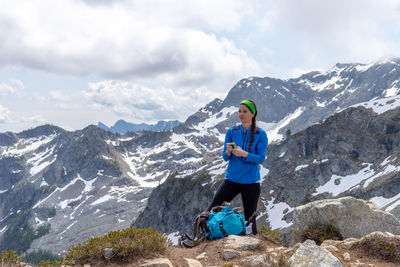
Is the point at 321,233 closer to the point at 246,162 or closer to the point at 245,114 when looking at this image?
the point at 246,162

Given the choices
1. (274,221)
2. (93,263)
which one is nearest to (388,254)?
(93,263)

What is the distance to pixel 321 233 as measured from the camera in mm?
8109

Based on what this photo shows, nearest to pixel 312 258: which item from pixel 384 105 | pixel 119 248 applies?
pixel 119 248

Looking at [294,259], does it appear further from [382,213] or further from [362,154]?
Result: [362,154]

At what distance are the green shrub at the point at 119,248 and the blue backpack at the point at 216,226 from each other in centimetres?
109

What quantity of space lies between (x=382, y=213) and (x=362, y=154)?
11517cm

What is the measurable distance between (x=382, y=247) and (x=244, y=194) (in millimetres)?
3323

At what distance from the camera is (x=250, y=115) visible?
7824 mm

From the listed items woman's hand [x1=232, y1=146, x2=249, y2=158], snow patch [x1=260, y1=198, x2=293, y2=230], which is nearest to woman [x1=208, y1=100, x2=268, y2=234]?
woman's hand [x1=232, y1=146, x2=249, y2=158]

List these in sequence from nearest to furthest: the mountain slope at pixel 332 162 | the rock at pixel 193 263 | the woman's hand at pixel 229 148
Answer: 1. the rock at pixel 193 263
2. the woman's hand at pixel 229 148
3. the mountain slope at pixel 332 162

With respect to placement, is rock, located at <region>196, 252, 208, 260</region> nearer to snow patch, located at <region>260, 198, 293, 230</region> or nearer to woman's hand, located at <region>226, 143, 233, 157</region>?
woman's hand, located at <region>226, 143, 233, 157</region>

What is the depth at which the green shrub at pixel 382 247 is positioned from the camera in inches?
243

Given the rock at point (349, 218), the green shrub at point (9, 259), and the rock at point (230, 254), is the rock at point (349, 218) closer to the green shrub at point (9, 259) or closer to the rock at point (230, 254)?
the rock at point (230, 254)

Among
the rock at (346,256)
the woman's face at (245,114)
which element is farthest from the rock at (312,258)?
the woman's face at (245,114)
